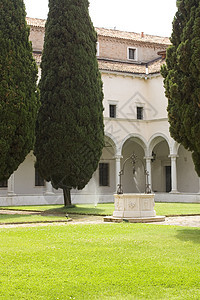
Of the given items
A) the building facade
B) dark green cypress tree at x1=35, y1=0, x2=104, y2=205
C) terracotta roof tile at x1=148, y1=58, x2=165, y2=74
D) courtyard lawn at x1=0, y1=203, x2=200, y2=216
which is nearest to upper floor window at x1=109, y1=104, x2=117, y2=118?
the building facade

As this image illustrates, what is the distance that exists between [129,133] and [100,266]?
2446 centimetres

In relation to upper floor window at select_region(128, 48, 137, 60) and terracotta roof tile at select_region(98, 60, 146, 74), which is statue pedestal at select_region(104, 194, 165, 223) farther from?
upper floor window at select_region(128, 48, 137, 60)

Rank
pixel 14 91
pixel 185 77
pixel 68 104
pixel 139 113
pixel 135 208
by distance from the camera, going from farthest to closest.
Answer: pixel 139 113 → pixel 68 104 → pixel 14 91 → pixel 135 208 → pixel 185 77

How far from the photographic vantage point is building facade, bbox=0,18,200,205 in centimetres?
2825

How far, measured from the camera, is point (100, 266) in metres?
5.83

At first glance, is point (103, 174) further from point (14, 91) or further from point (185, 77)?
point (185, 77)

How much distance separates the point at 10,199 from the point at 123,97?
10543mm

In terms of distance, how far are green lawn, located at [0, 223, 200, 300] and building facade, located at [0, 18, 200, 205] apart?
58.9ft

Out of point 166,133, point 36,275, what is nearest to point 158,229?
point 36,275

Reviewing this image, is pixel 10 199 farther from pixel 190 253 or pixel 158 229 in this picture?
pixel 190 253

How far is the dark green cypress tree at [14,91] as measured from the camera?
16031 mm

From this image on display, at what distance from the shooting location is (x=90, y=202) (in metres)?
27.2

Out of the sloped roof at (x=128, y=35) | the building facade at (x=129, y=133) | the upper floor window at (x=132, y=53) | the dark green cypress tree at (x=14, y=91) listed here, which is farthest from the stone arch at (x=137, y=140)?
the dark green cypress tree at (x=14, y=91)

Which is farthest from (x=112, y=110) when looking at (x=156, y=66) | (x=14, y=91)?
(x=14, y=91)
